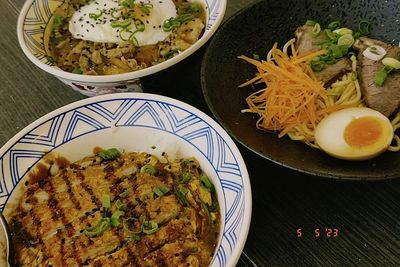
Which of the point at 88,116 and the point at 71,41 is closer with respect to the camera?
the point at 88,116

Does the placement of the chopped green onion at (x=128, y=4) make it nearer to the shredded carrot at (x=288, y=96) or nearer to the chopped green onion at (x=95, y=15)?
the chopped green onion at (x=95, y=15)

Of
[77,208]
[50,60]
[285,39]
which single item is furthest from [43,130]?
[285,39]

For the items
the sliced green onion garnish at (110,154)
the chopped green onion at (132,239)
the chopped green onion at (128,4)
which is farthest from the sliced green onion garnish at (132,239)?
the chopped green onion at (128,4)

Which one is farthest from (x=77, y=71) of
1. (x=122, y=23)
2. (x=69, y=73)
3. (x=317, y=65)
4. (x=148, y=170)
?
(x=317, y=65)

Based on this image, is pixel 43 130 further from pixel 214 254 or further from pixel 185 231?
pixel 214 254

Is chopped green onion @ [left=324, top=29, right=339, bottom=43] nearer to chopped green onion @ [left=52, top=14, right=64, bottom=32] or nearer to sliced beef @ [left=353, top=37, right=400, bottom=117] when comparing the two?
sliced beef @ [left=353, top=37, right=400, bottom=117]

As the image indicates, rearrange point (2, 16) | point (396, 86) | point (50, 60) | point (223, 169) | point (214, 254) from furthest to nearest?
point (2, 16) → point (50, 60) → point (396, 86) → point (223, 169) → point (214, 254)

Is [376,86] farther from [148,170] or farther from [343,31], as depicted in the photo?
[148,170]
